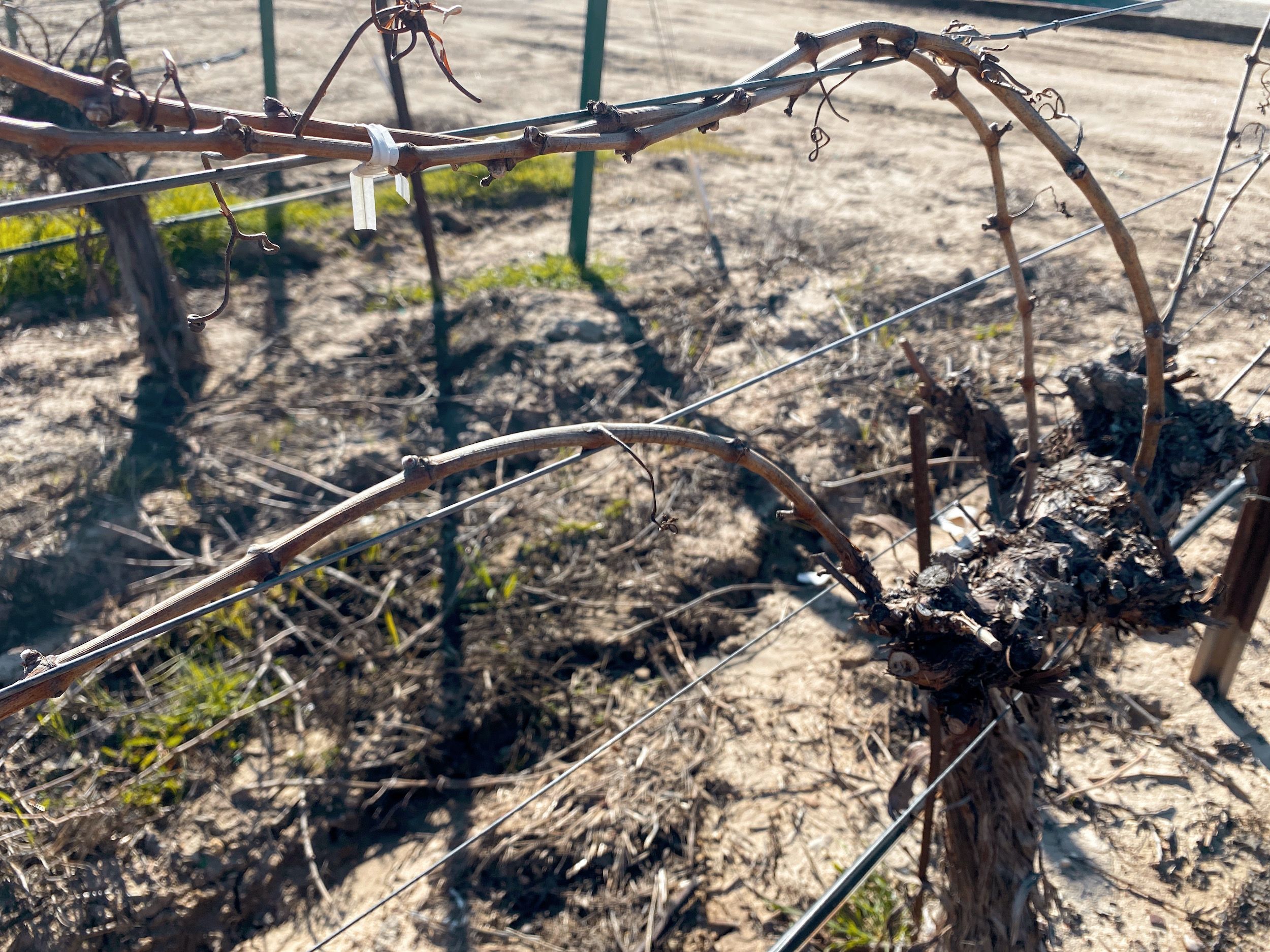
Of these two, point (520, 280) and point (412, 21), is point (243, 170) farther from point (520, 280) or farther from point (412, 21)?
point (520, 280)

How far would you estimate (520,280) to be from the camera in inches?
219

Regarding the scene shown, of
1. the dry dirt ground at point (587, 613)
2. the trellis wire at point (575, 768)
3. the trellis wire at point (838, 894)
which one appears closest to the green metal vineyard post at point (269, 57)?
the dry dirt ground at point (587, 613)

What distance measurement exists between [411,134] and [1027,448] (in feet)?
5.26

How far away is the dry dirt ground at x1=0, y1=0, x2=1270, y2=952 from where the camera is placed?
2926 mm

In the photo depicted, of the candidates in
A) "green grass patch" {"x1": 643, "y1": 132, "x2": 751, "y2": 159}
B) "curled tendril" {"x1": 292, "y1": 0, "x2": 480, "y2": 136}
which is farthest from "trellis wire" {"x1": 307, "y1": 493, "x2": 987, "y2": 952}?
"green grass patch" {"x1": 643, "y1": 132, "x2": 751, "y2": 159}

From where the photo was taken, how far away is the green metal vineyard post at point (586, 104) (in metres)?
5.18

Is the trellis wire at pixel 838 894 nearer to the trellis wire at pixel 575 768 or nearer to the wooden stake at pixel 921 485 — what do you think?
the trellis wire at pixel 575 768

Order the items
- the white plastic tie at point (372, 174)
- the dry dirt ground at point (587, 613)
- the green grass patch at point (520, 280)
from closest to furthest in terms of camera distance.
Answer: the white plastic tie at point (372, 174)
the dry dirt ground at point (587, 613)
the green grass patch at point (520, 280)

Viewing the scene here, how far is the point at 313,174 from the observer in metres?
6.51

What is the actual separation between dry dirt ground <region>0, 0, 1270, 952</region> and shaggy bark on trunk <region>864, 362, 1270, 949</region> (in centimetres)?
59

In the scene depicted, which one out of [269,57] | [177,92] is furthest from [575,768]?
[269,57]

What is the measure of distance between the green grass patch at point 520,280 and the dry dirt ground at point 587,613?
0.41 ft

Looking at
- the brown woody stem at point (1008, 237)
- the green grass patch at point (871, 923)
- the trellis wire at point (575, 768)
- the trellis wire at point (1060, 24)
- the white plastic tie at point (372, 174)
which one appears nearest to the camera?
the white plastic tie at point (372, 174)

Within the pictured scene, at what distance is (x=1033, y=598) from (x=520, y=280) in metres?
4.48
